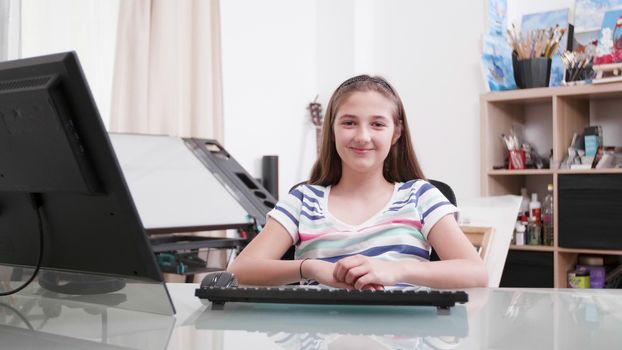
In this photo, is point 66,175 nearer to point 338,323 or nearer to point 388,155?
point 338,323

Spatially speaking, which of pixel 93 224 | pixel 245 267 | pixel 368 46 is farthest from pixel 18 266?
pixel 368 46

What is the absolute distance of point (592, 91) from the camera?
109 inches

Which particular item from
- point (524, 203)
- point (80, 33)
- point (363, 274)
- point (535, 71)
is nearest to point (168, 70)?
point (80, 33)

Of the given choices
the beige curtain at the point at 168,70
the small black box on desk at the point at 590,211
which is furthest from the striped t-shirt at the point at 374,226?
the small black box on desk at the point at 590,211

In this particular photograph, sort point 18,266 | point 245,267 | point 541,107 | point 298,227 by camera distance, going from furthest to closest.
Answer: point 541,107 → point 298,227 → point 245,267 → point 18,266

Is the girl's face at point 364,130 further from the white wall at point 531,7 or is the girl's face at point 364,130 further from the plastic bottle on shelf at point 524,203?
the white wall at point 531,7

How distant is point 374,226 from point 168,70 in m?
1.79

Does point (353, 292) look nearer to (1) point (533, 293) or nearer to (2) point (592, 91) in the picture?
(1) point (533, 293)

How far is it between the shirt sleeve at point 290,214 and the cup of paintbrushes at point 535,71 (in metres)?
1.97

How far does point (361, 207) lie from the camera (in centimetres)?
133

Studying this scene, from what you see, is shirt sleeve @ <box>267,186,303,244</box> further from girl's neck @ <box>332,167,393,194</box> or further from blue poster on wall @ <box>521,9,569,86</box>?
blue poster on wall @ <box>521,9,569,86</box>

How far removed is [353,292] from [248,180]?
179 cm

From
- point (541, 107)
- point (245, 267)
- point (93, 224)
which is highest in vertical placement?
point (541, 107)

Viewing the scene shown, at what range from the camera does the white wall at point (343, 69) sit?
11.1 feet
